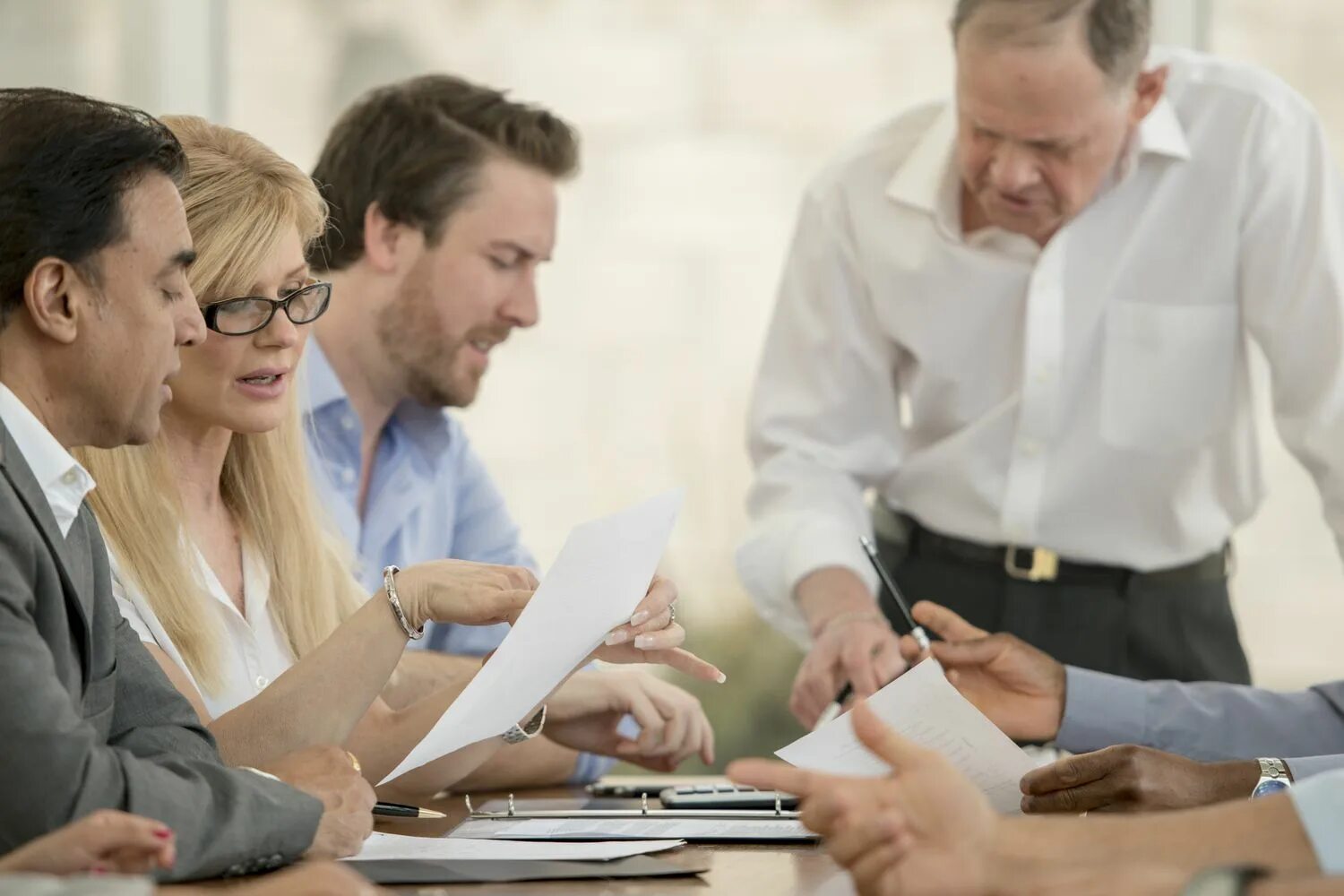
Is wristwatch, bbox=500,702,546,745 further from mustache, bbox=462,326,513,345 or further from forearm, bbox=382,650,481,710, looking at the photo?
mustache, bbox=462,326,513,345

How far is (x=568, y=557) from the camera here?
1.71 m

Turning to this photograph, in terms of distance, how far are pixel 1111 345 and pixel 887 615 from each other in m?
0.67

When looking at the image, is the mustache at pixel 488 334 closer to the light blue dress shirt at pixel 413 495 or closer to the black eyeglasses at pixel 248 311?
the light blue dress shirt at pixel 413 495

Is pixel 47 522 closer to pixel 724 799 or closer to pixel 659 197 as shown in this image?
pixel 724 799

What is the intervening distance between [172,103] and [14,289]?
2717 millimetres

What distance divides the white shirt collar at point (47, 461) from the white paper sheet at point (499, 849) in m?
0.44

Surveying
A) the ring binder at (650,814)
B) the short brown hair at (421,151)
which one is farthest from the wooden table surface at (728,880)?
the short brown hair at (421,151)

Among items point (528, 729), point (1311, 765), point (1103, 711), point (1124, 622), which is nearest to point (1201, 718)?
point (1103, 711)

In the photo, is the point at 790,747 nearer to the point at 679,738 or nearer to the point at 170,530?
the point at 679,738

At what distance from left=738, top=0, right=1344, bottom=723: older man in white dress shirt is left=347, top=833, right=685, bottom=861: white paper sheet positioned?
1.10 m

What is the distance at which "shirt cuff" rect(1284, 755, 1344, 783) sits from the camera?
1863 millimetres

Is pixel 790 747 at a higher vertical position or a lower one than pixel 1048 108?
lower

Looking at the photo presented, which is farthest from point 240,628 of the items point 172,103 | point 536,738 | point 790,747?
point 172,103

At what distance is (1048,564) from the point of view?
2.95 m
